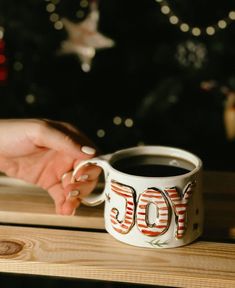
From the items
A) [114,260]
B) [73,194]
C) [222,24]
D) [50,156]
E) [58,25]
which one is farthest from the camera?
[58,25]

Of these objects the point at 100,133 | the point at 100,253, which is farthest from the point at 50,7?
the point at 100,253

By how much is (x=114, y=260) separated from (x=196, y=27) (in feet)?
4.23

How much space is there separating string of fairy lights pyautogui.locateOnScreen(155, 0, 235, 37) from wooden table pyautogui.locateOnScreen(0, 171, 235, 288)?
106cm

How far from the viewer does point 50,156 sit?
3.18ft

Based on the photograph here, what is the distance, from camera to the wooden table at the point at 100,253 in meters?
0.72

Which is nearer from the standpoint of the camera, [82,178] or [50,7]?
[82,178]

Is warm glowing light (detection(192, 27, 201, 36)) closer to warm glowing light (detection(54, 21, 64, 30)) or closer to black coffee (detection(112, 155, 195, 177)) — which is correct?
warm glowing light (detection(54, 21, 64, 30))

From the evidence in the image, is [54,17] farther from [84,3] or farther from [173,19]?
[173,19]

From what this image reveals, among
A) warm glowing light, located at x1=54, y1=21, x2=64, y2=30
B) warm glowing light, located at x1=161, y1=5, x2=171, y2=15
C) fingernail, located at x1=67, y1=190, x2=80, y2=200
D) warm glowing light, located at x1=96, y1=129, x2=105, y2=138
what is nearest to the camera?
fingernail, located at x1=67, y1=190, x2=80, y2=200

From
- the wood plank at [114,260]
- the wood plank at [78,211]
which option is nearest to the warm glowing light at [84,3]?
the wood plank at [78,211]

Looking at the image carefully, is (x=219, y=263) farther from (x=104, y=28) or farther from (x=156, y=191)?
(x=104, y=28)

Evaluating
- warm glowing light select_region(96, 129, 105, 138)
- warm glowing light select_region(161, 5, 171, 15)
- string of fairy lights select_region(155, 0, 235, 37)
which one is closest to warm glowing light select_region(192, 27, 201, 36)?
string of fairy lights select_region(155, 0, 235, 37)

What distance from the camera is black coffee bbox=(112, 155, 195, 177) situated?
2.65 feet

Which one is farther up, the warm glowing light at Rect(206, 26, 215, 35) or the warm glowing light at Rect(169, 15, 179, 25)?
the warm glowing light at Rect(169, 15, 179, 25)
